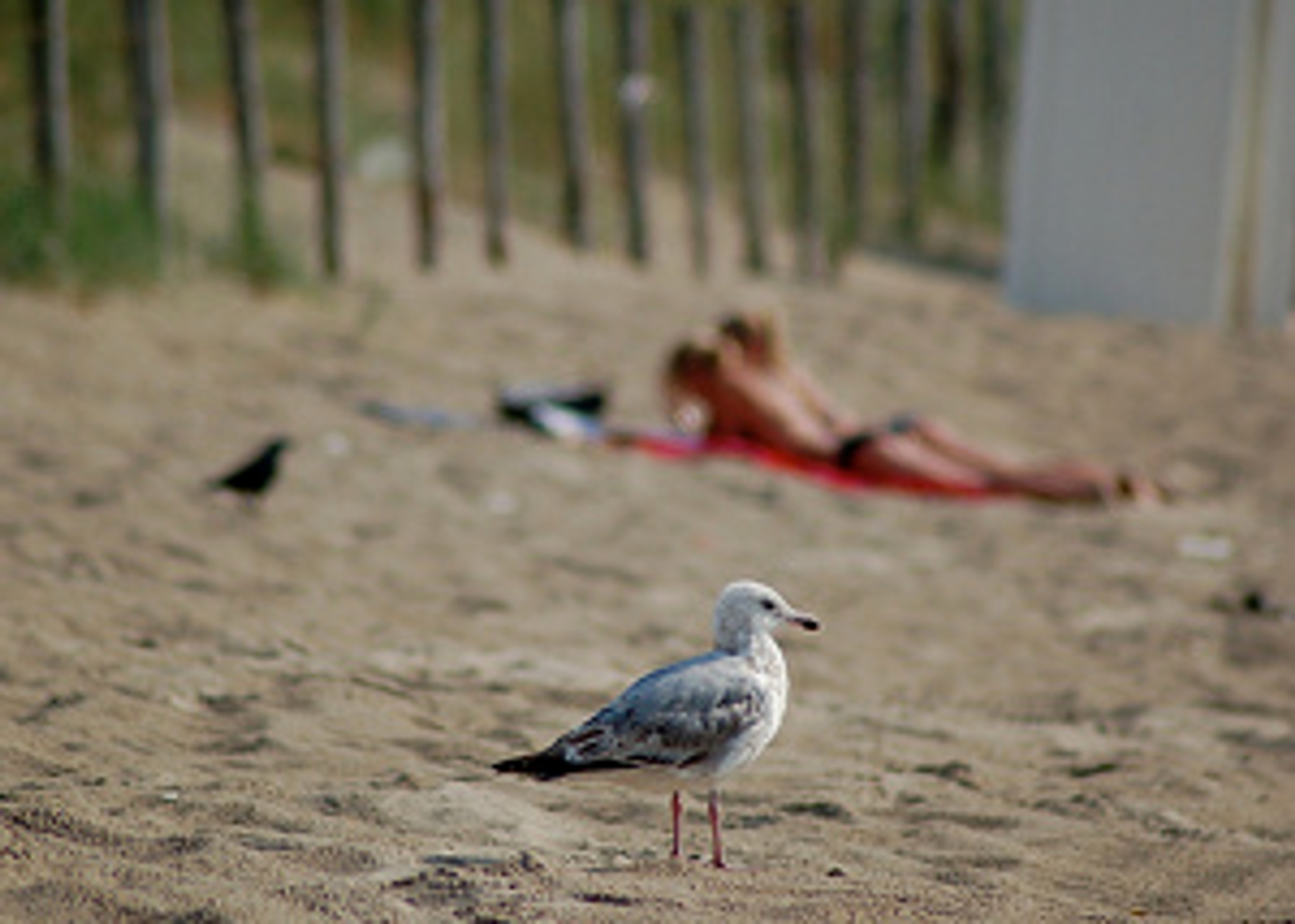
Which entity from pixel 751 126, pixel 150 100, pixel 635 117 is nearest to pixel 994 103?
pixel 751 126

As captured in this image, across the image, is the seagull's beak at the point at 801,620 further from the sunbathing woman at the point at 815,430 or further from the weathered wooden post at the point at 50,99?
the weathered wooden post at the point at 50,99

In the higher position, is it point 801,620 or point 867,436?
point 801,620

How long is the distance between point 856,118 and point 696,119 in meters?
1.84

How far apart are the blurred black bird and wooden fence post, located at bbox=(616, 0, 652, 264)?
6.31 metres

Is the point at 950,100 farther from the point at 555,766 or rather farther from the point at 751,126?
the point at 555,766

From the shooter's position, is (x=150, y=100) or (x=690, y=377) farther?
(x=150, y=100)

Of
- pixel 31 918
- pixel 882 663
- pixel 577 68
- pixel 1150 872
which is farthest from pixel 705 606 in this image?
pixel 577 68

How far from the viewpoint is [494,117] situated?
35.8 feet

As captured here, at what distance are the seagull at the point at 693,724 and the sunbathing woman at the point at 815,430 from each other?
4.01 meters

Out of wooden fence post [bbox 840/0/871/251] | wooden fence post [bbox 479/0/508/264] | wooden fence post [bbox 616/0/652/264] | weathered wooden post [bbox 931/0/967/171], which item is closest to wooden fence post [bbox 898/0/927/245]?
wooden fence post [bbox 840/0/871/251]

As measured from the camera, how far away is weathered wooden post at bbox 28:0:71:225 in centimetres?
830

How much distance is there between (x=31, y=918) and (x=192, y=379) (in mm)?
5269

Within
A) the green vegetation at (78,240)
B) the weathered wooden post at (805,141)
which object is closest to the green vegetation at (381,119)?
the green vegetation at (78,240)

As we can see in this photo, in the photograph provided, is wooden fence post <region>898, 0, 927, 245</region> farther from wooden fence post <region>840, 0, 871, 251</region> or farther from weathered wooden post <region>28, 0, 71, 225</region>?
weathered wooden post <region>28, 0, 71, 225</region>
